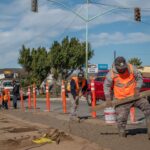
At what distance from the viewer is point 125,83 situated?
9977 millimetres

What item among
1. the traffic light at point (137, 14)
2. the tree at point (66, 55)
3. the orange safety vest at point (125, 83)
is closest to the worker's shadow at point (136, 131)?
the orange safety vest at point (125, 83)

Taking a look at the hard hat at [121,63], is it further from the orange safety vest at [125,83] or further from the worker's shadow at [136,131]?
the worker's shadow at [136,131]

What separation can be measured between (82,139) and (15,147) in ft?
4.83

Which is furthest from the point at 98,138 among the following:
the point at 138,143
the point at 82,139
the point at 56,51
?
the point at 56,51

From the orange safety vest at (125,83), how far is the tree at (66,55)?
46.9 m

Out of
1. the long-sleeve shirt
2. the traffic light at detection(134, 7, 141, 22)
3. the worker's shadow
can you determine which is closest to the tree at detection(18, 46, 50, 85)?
the traffic light at detection(134, 7, 141, 22)

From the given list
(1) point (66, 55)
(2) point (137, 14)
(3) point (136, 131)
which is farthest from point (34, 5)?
(1) point (66, 55)

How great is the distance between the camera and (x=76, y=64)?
193 ft

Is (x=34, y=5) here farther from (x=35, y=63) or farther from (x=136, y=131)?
(x=35, y=63)

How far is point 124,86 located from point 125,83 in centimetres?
7

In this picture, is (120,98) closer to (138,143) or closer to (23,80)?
(138,143)

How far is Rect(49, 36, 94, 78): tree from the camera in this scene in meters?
57.3

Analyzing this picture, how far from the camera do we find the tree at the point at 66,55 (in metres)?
57.3

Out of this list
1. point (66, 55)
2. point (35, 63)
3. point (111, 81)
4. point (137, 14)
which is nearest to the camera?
point (111, 81)
